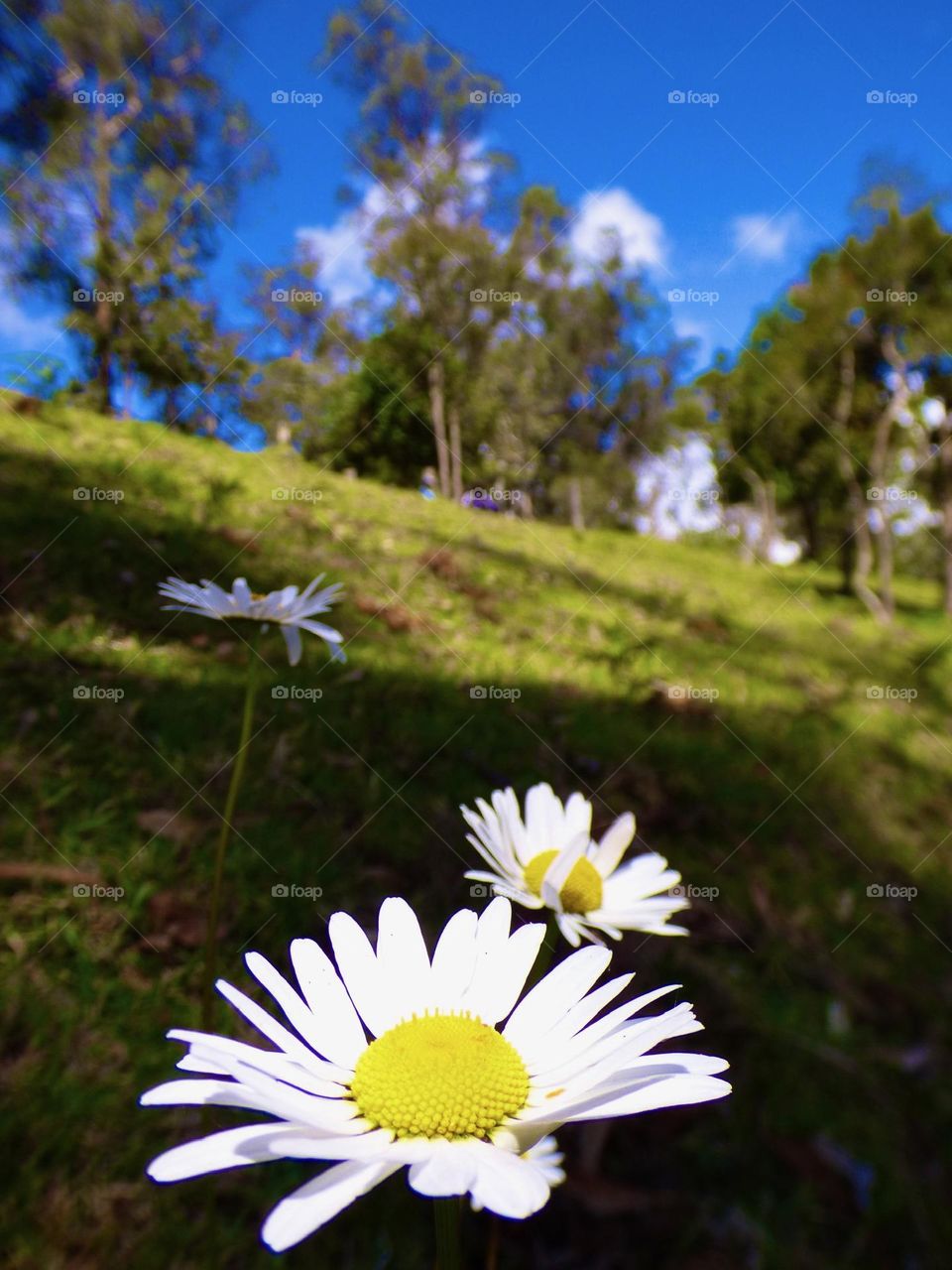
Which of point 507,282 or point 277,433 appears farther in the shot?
point 507,282

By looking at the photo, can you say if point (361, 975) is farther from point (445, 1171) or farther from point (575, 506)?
point (575, 506)

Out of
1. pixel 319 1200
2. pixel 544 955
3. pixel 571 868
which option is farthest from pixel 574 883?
pixel 319 1200

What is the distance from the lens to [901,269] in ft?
24.2

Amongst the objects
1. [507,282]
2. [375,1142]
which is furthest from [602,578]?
[375,1142]

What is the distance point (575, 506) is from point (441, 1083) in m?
4.69

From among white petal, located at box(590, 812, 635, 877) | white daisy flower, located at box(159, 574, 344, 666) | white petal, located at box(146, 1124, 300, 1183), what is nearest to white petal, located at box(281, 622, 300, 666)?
white daisy flower, located at box(159, 574, 344, 666)

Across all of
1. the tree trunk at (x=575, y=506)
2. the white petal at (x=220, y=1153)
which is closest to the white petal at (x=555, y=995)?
the white petal at (x=220, y=1153)

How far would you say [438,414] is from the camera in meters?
3.22

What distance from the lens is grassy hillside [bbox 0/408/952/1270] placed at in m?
1.16

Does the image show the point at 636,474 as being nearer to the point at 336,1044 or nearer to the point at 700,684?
the point at 700,684

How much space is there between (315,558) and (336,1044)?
236 centimetres

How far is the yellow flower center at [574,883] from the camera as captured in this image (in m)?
0.81

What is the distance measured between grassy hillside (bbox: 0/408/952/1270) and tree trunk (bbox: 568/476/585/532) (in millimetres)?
1304

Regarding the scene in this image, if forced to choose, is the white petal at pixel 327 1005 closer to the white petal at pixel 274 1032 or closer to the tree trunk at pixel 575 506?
the white petal at pixel 274 1032
